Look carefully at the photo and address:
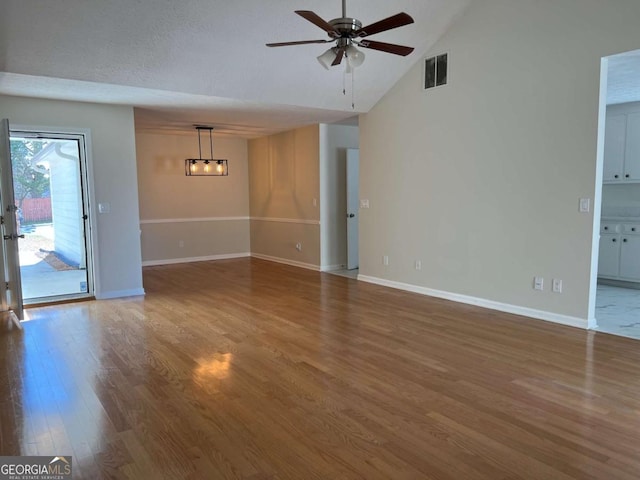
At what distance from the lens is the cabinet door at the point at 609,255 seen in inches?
233

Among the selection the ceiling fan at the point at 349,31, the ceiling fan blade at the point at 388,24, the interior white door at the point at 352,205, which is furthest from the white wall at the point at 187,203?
the ceiling fan blade at the point at 388,24

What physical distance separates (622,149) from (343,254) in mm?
4372

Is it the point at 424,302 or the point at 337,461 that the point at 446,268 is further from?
the point at 337,461

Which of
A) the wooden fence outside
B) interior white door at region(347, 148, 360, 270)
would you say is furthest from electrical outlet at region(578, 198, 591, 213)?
the wooden fence outside

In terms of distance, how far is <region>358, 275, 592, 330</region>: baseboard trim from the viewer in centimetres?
430

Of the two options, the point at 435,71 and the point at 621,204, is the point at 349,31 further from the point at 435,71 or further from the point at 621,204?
the point at 621,204

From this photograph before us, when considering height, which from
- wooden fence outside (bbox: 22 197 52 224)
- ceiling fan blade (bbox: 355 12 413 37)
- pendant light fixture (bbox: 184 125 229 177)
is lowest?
wooden fence outside (bbox: 22 197 52 224)

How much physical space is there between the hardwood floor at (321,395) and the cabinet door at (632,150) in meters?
3.02

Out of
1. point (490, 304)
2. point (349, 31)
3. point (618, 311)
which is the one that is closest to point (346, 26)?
point (349, 31)

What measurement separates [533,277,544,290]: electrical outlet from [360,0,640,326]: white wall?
6 cm

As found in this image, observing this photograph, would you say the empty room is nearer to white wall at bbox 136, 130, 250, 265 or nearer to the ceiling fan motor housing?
the ceiling fan motor housing

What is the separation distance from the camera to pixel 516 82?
4.58 m

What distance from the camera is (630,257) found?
228 inches

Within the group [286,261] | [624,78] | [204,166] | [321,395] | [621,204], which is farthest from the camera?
[286,261]
